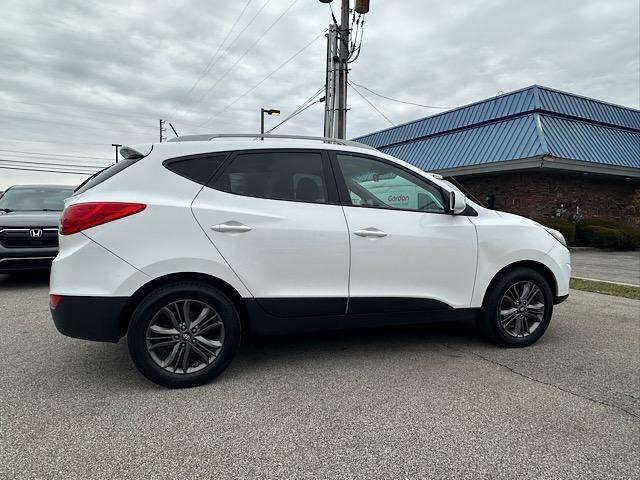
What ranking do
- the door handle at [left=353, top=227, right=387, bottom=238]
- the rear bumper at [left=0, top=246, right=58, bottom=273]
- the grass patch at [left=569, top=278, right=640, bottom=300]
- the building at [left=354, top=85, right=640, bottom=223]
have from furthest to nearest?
the building at [left=354, top=85, right=640, bottom=223] → the grass patch at [left=569, top=278, right=640, bottom=300] → the rear bumper at [left=0, top=246, right=58, bottom=273] → the door handle at [left=353, top=227, right=387, bottom=238]

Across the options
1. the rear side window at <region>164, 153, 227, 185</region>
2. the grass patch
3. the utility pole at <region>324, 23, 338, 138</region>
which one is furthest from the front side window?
the utility pole at <region>324, 23, 338, 138</region>

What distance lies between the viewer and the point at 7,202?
7.59 meters

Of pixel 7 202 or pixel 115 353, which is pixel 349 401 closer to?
pixel 115 353

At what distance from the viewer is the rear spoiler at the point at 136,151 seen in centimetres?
321

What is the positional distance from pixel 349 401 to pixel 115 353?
217cm

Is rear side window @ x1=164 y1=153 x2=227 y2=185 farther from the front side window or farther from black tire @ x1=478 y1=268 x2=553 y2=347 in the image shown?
black tire @ x1=478 y1=268 x2=553 y2=347

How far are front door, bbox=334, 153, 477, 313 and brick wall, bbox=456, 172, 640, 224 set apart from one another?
15120 millimetres

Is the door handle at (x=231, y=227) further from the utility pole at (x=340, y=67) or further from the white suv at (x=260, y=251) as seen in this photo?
the utility pole at (x=340, y=67)

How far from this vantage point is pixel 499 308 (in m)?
3.96

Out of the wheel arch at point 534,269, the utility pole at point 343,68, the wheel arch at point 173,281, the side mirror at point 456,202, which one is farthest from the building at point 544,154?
the wheel arch at point 173,281

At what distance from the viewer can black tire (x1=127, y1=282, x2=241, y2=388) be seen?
9.75ft

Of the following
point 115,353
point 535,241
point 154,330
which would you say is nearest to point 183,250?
point 154,330

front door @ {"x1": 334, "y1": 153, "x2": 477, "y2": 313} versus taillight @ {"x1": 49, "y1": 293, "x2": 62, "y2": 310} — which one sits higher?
front door @ {"x1": 334, "y1": 153, "x2": 477, "y2": 313}

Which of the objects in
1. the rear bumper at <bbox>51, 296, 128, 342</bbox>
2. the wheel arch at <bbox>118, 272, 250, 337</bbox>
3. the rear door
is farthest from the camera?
the rear door
